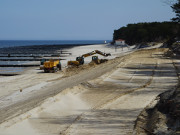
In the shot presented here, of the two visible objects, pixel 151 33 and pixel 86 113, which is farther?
pixel 151 33

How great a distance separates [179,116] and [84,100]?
6269 mm

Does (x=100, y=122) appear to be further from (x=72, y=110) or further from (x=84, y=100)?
(x=84, y=100)

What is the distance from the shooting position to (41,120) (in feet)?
35.7

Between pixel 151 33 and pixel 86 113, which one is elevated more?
pixel 151 33

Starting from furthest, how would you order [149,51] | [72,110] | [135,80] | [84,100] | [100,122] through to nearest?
[149,51], [135,80], [84,100], [72,110], [100,122]

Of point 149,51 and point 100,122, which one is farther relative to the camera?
point 149,51

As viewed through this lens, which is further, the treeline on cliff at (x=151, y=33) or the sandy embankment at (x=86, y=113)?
the treeline on cliff at (x=151, y=33)

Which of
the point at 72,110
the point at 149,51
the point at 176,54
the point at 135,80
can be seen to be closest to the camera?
the point at 72,110

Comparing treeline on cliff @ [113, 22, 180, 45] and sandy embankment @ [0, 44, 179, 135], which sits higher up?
treeline on cliff @ [113, 22, 180, 45]

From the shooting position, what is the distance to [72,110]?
40.9ft

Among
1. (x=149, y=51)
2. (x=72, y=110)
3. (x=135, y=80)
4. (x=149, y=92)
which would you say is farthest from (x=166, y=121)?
(x=149, y=51)

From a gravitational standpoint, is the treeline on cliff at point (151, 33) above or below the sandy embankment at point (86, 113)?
above

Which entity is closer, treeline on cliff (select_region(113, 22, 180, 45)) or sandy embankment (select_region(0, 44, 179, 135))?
sandy embankment (select_region(0, 44, 179, 135))

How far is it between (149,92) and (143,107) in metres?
3.68
